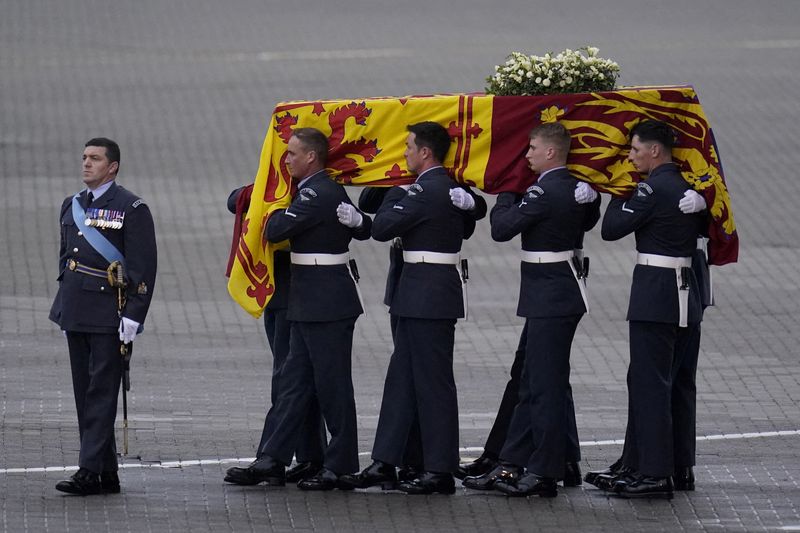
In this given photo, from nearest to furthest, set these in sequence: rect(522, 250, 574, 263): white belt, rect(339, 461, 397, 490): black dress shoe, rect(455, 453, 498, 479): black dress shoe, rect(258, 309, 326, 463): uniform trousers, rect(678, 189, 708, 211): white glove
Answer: rect(678, 189, 708, 211): white glove → rect(522, 250, 574, 263): white belt → rect(339, 461, 397, 490): black dress shoe → rect(258, 309, 326, 463): uniform trousers → rect(455, 453, 498, 479): black dress shoe

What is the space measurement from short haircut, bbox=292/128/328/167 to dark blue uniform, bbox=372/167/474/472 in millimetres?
420

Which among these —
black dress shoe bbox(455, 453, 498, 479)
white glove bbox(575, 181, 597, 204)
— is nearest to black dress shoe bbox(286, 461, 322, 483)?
black dress shoe bbox(455, 453, 498, 479)

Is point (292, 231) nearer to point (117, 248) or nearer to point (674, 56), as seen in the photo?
point (117, 248)

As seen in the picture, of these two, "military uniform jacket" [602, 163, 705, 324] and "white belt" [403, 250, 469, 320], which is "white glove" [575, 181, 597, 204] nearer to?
"military uniform jacket" [602, 163, 705, 324]

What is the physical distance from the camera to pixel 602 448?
10.1 meters

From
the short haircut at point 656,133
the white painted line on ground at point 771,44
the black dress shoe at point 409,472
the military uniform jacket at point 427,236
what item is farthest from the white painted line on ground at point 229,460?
the white painted line on ground at point 771,44

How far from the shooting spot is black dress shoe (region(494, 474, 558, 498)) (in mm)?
8633

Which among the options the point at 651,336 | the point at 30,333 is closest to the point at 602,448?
the point at 651,336

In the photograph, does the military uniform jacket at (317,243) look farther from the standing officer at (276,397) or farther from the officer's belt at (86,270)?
the officer's belt at (86,270)

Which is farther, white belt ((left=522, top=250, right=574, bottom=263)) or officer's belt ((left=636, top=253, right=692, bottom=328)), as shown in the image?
white belt ((left=522, top=250, right=574, bottom=263))

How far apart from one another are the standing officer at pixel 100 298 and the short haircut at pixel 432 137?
1434 mm

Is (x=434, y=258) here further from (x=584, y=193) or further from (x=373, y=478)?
(x=373, y=478)

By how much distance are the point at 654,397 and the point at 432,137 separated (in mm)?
1730

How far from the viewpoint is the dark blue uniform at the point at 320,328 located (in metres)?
8.80
